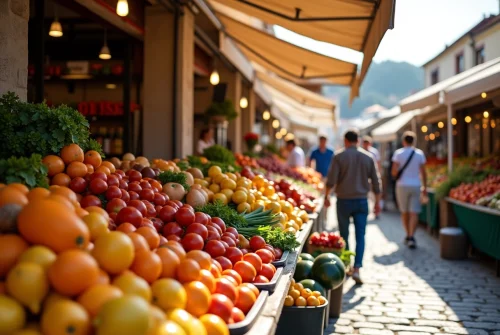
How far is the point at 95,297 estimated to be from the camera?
197 centimetres

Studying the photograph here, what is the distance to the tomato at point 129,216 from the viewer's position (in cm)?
A: 299

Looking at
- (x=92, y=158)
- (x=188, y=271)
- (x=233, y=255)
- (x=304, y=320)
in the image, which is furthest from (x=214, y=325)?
(x=304, y=320)

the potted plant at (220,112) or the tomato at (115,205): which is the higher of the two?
the potted plant at (220,112)

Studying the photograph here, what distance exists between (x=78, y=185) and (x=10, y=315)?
1661 millimetres

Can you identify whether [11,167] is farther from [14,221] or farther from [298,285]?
[298,285]

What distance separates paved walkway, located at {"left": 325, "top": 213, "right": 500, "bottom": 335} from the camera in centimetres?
539

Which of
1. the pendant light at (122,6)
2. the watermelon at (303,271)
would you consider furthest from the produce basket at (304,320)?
the pendant light at (122,6)

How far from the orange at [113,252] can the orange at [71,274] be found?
0.49 ft

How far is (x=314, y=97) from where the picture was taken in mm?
17781

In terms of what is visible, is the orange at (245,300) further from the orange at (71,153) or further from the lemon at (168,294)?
the orange at (71,153)

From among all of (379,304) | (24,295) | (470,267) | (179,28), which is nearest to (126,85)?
(179,28)

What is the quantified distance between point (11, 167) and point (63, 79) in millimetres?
9156

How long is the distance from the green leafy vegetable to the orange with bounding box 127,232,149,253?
0.78 metres

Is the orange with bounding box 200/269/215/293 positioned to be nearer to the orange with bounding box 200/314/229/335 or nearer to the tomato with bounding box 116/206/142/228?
the orange with bounding box 200/314/229/335
